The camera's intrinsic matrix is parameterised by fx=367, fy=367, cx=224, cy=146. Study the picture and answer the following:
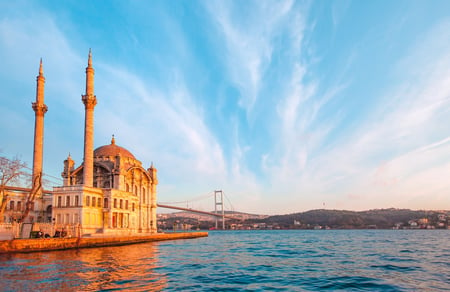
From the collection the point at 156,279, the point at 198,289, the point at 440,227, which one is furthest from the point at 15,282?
the point at 440,227

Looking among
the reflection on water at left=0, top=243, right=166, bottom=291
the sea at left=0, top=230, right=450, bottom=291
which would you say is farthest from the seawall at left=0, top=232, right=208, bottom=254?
the reflection on water at left=0, top=243, right=166, bottom=291

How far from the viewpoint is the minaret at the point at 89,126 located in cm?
3653

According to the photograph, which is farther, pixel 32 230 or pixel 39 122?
pixel 39 122

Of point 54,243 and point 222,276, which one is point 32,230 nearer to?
point 54,243

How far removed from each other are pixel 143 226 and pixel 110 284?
1560 inches

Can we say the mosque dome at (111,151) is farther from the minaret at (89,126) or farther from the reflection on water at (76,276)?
the reflection on water at (76,276)

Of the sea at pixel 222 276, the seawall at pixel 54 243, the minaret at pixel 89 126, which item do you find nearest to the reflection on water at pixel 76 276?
the sea at pixel 222 276

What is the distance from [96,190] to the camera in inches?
1451

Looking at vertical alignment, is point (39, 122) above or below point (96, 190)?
above

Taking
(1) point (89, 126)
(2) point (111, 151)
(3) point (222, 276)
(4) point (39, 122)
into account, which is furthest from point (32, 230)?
(2) point (111, 151)

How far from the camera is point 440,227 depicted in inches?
4872

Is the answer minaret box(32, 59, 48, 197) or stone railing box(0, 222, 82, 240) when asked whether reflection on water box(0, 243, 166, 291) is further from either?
minaret box(32, 59, 48, 197)

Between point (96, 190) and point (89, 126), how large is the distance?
6.45 metres

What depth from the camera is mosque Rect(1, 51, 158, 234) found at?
114 feet
